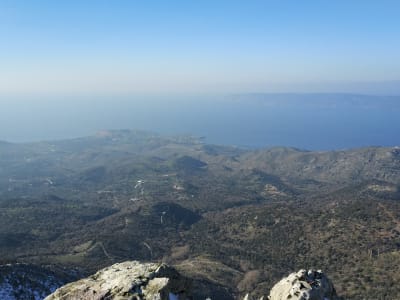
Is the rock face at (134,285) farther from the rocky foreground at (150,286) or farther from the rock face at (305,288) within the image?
the rock face at (305,288)

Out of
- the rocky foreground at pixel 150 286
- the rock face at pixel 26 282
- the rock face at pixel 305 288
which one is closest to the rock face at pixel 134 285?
the rocky foreground at pixel 150 286

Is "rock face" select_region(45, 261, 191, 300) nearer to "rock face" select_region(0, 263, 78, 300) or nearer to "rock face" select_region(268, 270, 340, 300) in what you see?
"rock face" select_region(268, 270, 340, 300)

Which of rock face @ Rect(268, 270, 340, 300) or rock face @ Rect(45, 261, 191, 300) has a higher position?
rock face @ Rect(45, 261, 191, 300)

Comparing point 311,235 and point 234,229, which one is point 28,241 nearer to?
point 234,229

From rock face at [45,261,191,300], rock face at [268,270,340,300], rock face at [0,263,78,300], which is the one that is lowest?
rock face at [0,263,78,300]

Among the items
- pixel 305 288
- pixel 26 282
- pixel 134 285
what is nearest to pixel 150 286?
pixel 134 285

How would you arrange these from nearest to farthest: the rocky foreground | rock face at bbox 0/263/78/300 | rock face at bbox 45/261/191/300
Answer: rock face at bbox 45/261/191/300, the rocky foreground, rock face at bbox 0/263/78/300

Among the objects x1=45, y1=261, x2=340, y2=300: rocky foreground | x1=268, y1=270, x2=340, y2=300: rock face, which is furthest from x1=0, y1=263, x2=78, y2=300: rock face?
x1=268, y1=270, x2=340, y2=300: rock face
